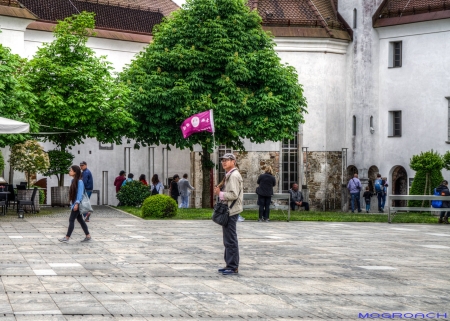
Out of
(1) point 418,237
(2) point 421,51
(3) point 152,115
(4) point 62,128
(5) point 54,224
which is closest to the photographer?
(1) point 418,237

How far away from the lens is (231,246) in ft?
48.4

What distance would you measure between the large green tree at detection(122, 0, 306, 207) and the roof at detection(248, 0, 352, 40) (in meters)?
9.39

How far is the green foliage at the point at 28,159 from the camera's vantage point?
1251 inches

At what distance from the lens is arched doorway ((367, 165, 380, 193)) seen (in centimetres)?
4812

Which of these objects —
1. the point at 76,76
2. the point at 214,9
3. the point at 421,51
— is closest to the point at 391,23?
the point at 421,51

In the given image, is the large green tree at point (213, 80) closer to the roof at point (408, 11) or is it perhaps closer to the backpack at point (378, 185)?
the backpack at point (378, 185)

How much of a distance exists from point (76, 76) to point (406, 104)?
19.2m

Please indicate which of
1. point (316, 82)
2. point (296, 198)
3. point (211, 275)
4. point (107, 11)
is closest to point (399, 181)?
point (316, 82)

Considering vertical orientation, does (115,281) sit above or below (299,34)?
below

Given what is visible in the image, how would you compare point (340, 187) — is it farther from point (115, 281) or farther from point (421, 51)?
point (115, 281)

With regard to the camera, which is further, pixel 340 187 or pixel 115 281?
pixel 340 187

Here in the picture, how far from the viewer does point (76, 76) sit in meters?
34.9

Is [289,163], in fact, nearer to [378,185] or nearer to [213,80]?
[378,185]

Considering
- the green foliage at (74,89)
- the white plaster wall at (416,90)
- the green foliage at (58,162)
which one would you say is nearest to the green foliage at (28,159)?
the green foliage at (74,89)
